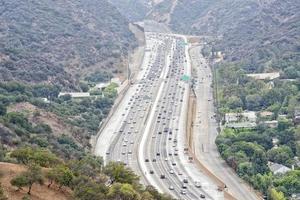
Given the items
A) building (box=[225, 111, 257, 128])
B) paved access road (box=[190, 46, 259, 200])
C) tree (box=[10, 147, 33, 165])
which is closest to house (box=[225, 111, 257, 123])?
building (box=[225, 111, 257, 128])

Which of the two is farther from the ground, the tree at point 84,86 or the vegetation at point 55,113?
the tree at point 84,86

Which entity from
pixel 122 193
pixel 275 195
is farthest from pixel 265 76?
pixel 122 193

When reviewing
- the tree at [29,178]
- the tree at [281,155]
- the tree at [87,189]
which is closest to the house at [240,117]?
the tree at [281,155]

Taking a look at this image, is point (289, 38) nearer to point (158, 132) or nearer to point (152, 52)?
point (152, 52)

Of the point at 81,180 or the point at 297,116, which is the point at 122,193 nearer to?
the point at 81,180

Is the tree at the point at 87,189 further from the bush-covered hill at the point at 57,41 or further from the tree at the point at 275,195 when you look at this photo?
the bush-covered hill at the point at 57,41

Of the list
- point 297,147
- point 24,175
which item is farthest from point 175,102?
point 24,175
